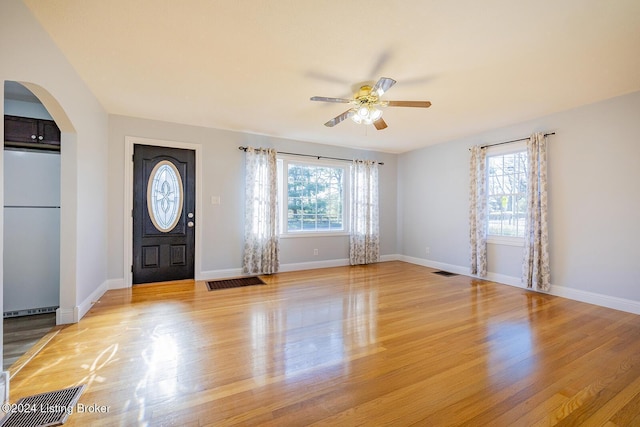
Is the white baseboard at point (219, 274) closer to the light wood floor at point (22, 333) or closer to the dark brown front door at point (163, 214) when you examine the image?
the dark brown front door at point (163, 214)

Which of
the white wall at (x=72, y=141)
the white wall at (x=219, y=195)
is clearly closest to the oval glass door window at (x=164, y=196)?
the white wall at (x=219, y=195)

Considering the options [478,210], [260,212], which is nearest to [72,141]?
[260,212]

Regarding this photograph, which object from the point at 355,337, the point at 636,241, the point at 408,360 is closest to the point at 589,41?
the point at 636,241

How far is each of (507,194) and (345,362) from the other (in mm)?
4020

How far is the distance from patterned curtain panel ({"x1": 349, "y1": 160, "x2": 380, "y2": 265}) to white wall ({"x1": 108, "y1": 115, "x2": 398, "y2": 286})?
0.22m

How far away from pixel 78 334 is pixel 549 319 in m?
4.84

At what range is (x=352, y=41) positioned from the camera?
7.46ft

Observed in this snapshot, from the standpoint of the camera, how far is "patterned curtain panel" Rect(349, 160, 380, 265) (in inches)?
235

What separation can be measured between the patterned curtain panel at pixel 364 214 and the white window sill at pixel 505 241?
2.19 m

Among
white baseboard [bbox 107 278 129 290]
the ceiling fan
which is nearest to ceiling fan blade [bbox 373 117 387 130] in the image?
the ceiling fan

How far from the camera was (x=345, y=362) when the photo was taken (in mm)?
2178

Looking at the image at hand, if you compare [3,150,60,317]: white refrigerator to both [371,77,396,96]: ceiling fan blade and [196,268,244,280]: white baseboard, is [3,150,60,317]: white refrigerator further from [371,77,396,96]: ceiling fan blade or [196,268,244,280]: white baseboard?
[371,77,396,96]: ceiling fan blade

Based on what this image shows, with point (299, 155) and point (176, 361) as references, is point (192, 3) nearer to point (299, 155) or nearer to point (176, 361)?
point (176, 361)

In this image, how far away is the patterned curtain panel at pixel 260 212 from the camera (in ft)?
16.1
